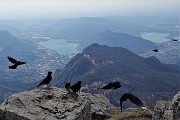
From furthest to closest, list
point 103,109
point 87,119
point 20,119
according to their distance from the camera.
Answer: point 103,109 < point 87,119 < point 20,119

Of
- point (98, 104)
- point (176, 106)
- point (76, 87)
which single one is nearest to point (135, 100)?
point (176, 106)

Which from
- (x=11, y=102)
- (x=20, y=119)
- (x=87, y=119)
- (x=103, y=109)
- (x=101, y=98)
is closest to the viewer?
(x=20, y=119)

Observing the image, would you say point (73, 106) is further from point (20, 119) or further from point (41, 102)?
point (20, 119)

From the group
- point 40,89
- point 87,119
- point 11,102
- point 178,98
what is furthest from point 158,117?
point 11,102

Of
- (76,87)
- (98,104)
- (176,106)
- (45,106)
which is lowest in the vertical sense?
(98,104)

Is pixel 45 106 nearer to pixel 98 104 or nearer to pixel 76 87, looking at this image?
pixel 76 87

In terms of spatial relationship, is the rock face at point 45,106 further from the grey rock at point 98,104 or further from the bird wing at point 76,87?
the grey rock at point 98,104

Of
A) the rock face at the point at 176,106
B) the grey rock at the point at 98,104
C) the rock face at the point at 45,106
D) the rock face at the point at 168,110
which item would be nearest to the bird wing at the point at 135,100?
the rock face at the point at 168,110
